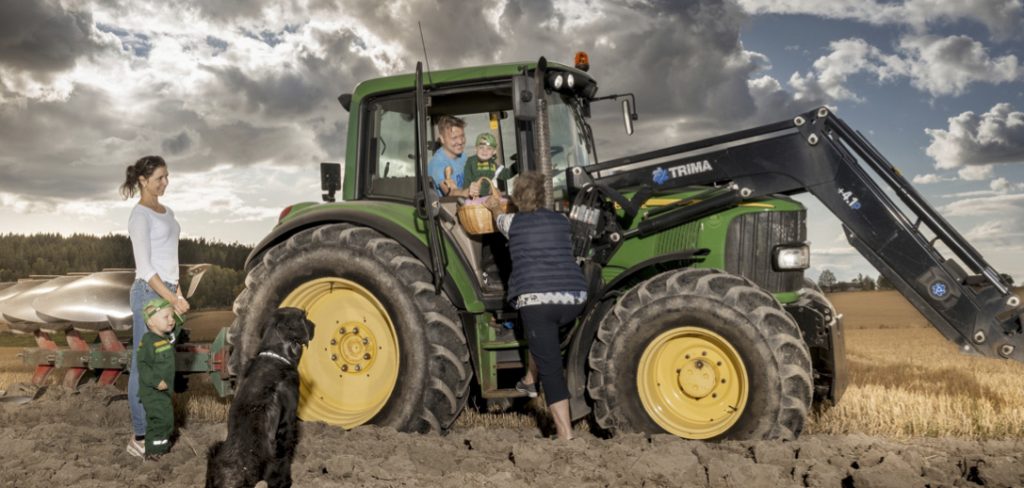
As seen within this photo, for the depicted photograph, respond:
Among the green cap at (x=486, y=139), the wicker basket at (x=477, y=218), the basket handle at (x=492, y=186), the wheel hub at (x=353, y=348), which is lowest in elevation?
the wheel hub at (x=353, y=348)

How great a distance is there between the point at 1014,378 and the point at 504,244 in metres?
6.13

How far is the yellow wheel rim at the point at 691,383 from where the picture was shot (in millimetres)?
5477

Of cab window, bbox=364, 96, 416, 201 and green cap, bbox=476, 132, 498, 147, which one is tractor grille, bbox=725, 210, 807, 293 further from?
cab window, bbox=364, 96, 416, 201

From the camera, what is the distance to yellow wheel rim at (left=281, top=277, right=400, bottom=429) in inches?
253

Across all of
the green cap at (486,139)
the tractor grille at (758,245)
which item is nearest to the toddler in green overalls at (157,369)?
the green cap at (486,139)

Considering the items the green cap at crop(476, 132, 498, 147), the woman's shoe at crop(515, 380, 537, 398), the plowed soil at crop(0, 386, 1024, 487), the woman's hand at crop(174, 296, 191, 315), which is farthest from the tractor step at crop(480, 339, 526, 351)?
the woman's hand at crop(174, 296, 191, 315)

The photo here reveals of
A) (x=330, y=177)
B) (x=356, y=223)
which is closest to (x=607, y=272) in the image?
(x=356, y=223)

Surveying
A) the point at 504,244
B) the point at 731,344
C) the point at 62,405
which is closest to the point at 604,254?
the point at 504,244

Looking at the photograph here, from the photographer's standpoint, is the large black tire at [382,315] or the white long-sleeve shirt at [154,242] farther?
the large black tire at [382,315]

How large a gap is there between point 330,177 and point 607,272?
7.80 feet

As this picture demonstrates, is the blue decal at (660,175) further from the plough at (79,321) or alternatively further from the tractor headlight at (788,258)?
the plough at (79,321)

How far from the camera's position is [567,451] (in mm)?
5262

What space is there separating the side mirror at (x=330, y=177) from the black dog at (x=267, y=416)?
6.93 feet

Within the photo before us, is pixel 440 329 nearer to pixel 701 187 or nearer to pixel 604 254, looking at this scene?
pixel 604 254
